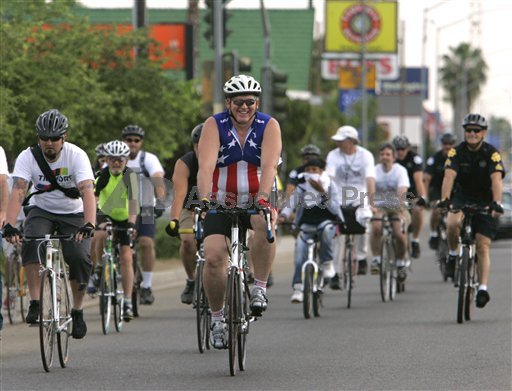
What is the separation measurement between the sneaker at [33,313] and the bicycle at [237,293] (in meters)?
1.58

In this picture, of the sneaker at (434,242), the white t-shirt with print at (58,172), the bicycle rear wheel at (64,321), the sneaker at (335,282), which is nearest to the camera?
the bicycle rear wheel at (64,321)

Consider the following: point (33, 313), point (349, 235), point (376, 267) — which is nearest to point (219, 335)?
point (33, 313)

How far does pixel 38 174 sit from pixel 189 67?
3007cm

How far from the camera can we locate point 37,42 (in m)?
20.2

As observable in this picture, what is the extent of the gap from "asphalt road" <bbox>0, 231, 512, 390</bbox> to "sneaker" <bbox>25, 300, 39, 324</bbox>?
0.39 m

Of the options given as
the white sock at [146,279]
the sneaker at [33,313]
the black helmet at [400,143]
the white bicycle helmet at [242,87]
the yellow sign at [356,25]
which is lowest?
the white sock at [146,279]

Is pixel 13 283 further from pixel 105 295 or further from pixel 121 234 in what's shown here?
pixel 105 295

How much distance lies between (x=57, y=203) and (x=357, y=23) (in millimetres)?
68288

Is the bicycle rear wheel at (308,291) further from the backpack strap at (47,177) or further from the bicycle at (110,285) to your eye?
the backpack strap at (47,177)

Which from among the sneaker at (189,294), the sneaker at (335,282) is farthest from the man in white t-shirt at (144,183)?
the sneaker at (335,282)

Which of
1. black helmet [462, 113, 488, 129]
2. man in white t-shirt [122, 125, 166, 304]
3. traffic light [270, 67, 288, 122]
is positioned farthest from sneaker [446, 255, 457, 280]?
traffic light [270, 67, 288, 122]

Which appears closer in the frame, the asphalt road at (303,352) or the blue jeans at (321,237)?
the asphalt road at (303,352)

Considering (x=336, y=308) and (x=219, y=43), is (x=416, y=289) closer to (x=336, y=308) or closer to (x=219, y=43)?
(x=336, y=308)

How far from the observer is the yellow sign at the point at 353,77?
8212 cm
